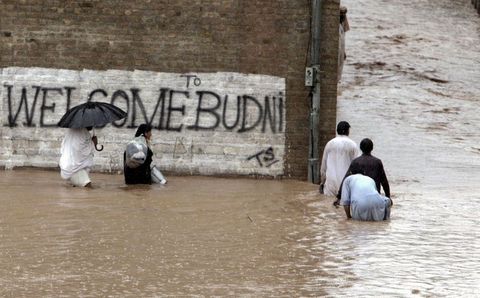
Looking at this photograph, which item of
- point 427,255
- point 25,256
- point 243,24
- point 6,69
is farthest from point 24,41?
point 427,255

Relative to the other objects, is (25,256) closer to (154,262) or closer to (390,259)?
(154,262)

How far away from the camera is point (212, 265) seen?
373 inches

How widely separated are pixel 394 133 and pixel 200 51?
816 cm

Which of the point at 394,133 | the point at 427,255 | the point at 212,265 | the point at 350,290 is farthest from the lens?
the point at 394,133

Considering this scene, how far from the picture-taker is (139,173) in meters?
16.2

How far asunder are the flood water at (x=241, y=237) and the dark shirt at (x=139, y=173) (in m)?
0.36

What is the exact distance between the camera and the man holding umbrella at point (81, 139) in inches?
623

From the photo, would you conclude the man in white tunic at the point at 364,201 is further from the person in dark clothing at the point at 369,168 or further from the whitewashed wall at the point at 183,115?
the whitewashed wall at the point at 183,115

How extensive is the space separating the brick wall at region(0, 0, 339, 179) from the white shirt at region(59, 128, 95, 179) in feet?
6.20

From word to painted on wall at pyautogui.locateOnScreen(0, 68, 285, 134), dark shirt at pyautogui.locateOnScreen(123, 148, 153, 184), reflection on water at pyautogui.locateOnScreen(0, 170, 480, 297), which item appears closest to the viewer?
reflection on water at pyautogui.locateOnScreen(0, 170, 480, 297)

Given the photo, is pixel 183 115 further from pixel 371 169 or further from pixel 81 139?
pixel 371 169

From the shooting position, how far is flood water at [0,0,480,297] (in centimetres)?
865

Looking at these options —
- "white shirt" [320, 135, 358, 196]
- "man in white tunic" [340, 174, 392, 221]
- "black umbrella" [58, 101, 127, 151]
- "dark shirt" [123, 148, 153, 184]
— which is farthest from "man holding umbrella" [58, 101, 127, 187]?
"man in white tunic" [340, 174, 392, 221]

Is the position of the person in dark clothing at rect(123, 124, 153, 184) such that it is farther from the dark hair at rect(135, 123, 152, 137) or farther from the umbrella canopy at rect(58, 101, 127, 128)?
the umbrella canopy at rect(58, 101, 127, 128)
